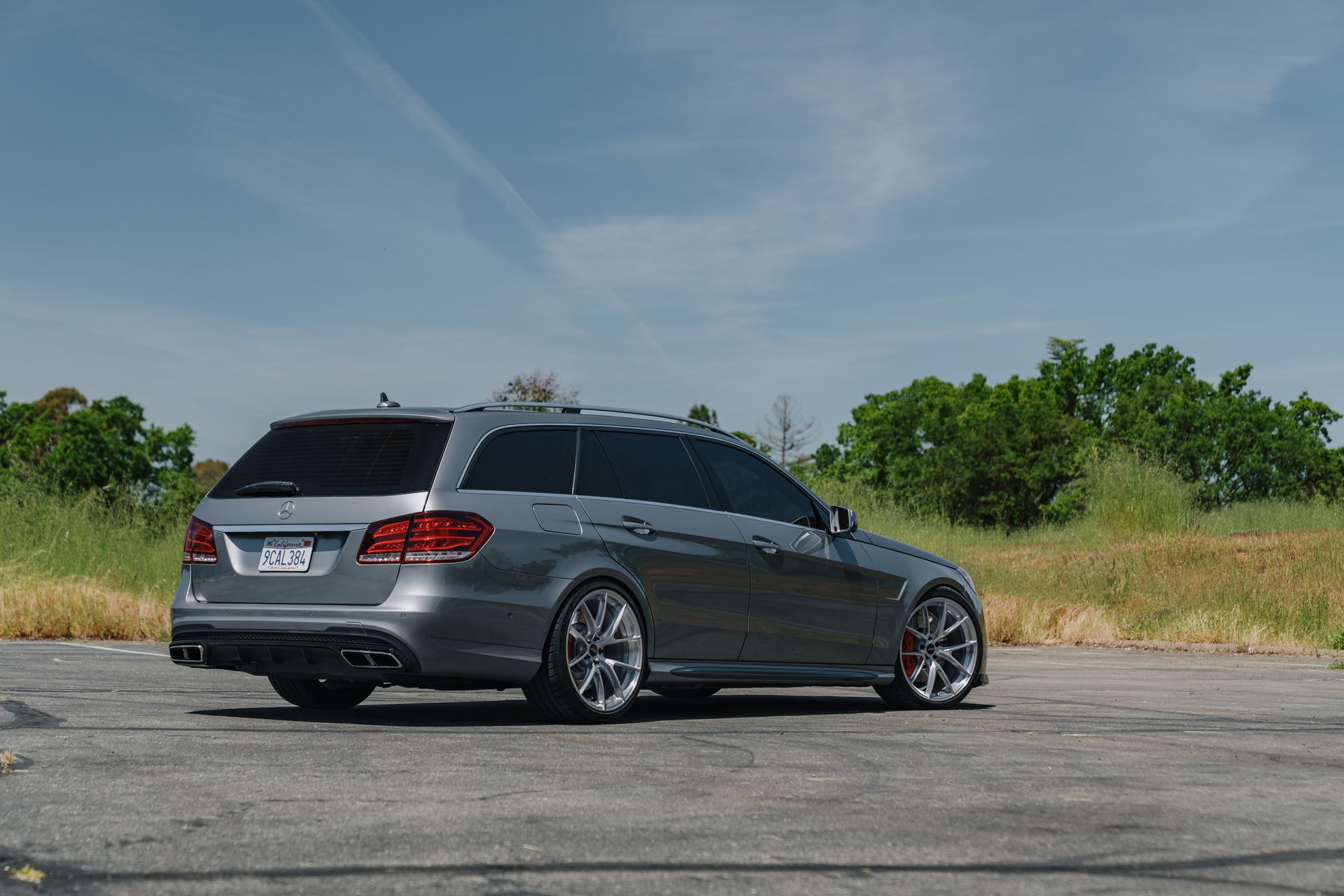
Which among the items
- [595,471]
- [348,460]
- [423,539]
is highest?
[595,471]

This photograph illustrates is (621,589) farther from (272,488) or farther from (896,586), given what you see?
(896,586)

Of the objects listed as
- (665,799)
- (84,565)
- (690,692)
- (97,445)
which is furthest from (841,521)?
(97,445)

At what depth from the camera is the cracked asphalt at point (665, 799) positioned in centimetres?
426

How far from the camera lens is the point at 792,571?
9.61 meters

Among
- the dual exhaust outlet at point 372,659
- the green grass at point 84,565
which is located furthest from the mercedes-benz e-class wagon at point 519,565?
the green grass at point 84,565

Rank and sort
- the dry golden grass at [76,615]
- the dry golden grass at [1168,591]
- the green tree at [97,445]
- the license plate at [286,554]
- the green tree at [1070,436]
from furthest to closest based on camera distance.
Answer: the green tree at [97,445] < the green tree at [1070,436] < the dry golden grass at [1168,591] < the dry golden grass at [76,615] < the license plate at [286,554]

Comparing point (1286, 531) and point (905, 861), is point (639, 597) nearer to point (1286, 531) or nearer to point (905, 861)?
point (905, 861)

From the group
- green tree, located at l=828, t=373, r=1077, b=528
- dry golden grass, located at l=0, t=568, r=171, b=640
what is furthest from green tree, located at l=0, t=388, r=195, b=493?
dry golden grass, located at l=0, t=568, r=171, b=640

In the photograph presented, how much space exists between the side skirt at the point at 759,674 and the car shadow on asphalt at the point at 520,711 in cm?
20

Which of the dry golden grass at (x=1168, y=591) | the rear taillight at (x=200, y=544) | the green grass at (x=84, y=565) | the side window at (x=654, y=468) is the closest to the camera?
the rear taillight at (x=200, y=544)

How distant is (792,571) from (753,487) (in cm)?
57

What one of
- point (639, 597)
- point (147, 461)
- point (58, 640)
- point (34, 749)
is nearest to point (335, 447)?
point (639, 597)

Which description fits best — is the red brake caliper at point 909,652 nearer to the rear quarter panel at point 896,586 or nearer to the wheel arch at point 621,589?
the rear quarter panel at point 896,586

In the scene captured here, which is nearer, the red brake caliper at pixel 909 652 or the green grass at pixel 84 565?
the red brake caliper at pixel 909 652
